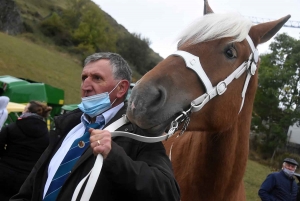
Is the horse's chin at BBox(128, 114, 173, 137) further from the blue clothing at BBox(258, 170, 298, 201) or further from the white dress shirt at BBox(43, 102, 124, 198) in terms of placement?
the blue clothing at BBox(258, 170, 298, 201)

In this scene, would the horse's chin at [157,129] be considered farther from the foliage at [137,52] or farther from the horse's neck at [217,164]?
the foliage at [137,52]

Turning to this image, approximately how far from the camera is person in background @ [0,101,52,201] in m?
Result: 5.08

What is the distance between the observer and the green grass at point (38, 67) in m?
29.1

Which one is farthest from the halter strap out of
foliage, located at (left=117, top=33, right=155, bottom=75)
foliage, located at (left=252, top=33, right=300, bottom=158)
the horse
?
foliage, located at (left=117, top=33, right=155, bottom=75)

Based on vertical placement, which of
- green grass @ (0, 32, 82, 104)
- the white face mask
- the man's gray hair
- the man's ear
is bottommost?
green grass @ (0, 32, 82, 104)

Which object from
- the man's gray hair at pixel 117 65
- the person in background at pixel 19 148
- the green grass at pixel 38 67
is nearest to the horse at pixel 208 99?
the man's gray hair at pixel 117 65

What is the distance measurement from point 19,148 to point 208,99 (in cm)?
343

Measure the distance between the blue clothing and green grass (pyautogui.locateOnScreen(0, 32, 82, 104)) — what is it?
21302 millimetres

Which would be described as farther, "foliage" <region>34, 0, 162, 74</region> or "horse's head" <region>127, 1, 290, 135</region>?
"foliage" <region>34, 0, 162, 74</region>

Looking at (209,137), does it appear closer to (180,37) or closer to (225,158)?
(225,158)

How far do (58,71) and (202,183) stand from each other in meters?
35.0

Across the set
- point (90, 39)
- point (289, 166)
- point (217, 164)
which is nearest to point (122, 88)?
point (217, 164)

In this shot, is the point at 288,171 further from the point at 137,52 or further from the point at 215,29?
the point at 137,52

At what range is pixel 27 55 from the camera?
1405 inches
